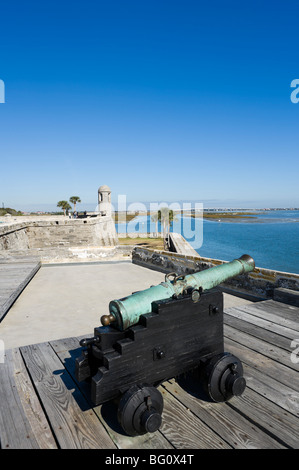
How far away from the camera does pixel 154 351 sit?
189 cm

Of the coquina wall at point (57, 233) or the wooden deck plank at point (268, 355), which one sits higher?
the wooden deck plank at point (268, 355)

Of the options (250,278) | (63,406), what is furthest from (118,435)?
(250,278)

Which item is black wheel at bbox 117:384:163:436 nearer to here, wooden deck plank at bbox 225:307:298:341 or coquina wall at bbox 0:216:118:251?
wooden deck plank at bbox 225:307:298:341

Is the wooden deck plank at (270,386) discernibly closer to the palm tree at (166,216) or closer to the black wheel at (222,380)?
the black wheel at (222,380)

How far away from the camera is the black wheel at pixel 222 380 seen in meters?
1.89

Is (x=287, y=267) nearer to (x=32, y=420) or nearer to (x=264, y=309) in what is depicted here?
(x=264, y=309)

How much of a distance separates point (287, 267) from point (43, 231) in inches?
1142

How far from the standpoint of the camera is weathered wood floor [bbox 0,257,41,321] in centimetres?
411

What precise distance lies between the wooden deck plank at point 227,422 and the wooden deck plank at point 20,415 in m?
0.84

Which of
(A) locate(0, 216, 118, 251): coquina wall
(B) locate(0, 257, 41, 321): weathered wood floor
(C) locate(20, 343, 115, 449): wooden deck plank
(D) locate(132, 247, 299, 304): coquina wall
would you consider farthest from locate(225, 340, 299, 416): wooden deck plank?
(A) locate(0, 216, 118, 251): coquina wall

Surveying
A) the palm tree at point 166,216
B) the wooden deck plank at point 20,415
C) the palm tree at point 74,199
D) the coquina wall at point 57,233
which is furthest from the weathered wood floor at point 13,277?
the palm tree at point 74,199

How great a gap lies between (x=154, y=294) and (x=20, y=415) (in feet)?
3.53
